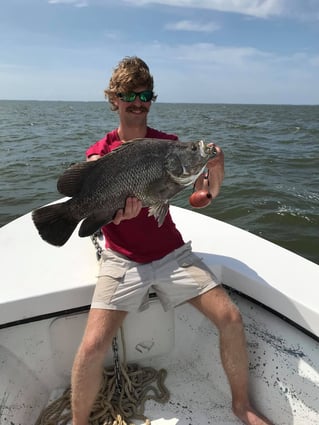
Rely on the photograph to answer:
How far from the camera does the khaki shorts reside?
2547 millimetres

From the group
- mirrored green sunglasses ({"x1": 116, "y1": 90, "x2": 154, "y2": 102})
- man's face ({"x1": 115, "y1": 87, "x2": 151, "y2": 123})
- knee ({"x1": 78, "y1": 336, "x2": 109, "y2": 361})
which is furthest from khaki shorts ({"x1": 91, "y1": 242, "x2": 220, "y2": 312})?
mirrored green sunglasses ({"x1": 116, "y1": 90, "x2": 154, "y2": 102})

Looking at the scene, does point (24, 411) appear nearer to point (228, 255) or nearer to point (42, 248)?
point (42, 248)

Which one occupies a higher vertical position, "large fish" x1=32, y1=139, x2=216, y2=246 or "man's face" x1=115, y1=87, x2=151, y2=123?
"man's face" x1=115, y1=87, x2=151, y2=123

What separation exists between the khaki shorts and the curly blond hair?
1.13 m

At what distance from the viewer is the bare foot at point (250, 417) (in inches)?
102

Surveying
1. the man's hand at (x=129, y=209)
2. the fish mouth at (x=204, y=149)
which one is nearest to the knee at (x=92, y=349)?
the man's hand at (x=129, y=209)

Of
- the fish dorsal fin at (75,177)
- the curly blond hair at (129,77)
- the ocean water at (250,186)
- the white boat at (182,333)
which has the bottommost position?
the ocean water at (250,186)

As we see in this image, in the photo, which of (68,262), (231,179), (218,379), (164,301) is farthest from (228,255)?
(231,179)

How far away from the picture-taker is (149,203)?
2361 mm

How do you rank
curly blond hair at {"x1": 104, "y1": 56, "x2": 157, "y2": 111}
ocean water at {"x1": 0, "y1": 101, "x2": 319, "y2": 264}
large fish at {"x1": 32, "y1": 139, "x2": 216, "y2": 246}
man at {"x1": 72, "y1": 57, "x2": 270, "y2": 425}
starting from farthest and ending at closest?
ocean water at {"x1": 0, "y1": 101, "x2": 319, "y2": 264} → curly blond hair at {"x1": 104, "y1": 56, "x2": 157, "y2": 111} → man at {"x1": 72, "y1": 57, "x2": 270, "y2": 425} → large fish at {"x1": 32, "y1": 139, "x2": 216, "y2": 246}

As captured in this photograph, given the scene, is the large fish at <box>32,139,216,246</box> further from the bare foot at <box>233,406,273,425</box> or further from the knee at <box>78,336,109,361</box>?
the bare foot at <box>233,406,273,425</box>

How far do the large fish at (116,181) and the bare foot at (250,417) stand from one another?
1.52 m

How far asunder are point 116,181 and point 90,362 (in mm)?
1085

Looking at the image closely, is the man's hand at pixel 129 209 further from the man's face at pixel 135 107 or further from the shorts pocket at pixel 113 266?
the man's face at pixel 135 107
